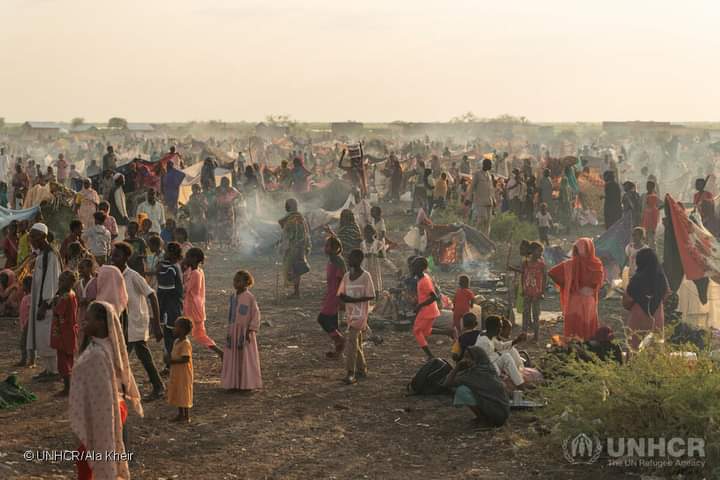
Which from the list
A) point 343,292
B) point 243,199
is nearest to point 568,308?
point 343,292

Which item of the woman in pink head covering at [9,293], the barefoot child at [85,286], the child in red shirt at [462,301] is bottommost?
the woman in pink head covering at [9,293]

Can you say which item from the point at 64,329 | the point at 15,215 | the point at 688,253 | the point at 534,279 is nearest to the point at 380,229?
the point at 534,279

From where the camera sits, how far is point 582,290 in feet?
32.3

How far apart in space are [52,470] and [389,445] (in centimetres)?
261

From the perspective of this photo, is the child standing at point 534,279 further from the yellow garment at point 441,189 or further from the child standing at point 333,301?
the yellow garment at point 441,189

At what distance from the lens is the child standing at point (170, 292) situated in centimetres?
930

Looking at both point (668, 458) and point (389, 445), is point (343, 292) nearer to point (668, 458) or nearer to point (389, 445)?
point (389, 445)

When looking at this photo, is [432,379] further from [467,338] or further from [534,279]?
[534,279]

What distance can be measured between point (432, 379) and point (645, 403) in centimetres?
261

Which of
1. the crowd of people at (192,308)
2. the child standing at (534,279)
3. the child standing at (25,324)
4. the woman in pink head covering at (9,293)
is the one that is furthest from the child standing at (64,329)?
the child standing at (534,279)

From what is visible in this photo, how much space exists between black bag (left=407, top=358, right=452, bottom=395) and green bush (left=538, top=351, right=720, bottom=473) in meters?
1.78

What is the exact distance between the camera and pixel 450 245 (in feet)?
53.3

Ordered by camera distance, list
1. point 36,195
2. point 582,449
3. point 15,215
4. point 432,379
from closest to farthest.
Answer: point 582,449 → point 432,379 → point 15,215 → point 36,195

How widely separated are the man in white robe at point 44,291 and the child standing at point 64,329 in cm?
48
